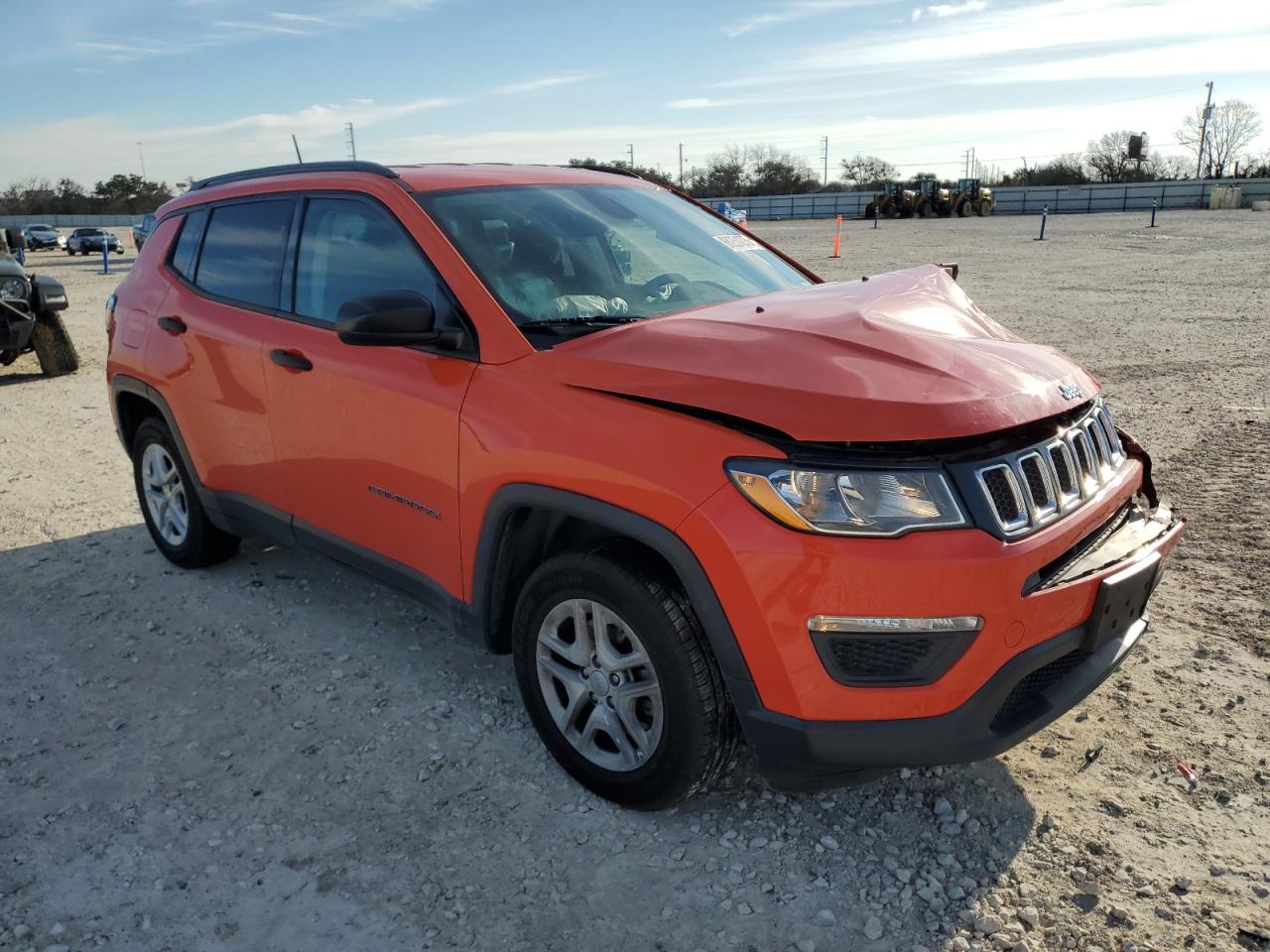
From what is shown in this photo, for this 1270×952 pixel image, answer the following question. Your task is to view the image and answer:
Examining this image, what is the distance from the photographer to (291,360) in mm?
3799

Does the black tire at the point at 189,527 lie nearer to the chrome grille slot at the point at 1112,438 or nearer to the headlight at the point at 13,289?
the chrome grille slot at the point at 1112,438

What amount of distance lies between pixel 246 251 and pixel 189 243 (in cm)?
63

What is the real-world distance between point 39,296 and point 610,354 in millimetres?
10194

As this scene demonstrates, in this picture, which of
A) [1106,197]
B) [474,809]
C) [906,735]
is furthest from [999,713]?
[1106,197]

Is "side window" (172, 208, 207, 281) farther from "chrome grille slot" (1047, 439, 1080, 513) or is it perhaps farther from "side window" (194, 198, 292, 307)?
"chrome grille slot" (1047, 439, 1080, 513)

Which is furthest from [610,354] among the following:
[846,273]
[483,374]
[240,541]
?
[846,273]

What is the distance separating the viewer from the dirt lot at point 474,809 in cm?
258

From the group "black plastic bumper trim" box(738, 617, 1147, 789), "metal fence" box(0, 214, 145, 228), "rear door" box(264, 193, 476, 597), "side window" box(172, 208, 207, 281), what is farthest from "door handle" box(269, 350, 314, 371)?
"metal fence" box(0, 214, 145, 228)

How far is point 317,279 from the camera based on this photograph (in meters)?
3.82

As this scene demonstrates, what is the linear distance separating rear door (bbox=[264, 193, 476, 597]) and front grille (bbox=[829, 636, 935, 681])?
1.37 metres

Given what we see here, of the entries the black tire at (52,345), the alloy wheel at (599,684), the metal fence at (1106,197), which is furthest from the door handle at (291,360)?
the metal fence at (1106,197)

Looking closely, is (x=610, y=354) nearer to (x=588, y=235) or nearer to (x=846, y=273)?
(x=588, y=235)

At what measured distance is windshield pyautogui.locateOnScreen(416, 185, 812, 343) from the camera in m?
3.26

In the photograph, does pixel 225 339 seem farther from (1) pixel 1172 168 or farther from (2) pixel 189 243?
(1) pixel 1172 168
